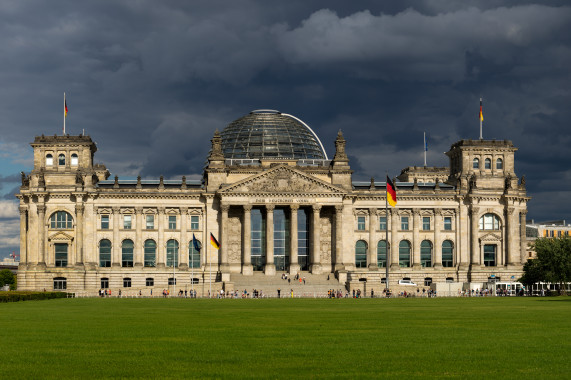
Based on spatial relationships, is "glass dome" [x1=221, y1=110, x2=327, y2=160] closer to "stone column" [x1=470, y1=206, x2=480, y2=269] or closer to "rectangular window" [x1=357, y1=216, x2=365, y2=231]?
"rectangular window" [x1=357, y1=216, x2=365, y2=231]

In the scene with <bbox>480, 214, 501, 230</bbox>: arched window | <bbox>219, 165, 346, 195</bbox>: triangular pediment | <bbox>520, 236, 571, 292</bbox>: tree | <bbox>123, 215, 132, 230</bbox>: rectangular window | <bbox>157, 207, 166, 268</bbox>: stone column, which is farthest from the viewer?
<bbox>480, 214, 501, 230</bbox>: arched window

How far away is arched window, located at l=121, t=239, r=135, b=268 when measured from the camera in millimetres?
133625

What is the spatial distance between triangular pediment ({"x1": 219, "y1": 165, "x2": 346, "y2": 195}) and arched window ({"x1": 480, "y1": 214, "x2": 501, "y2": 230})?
86.6 ft

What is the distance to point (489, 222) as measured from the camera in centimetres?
14012

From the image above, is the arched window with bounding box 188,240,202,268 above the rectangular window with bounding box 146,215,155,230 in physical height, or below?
below

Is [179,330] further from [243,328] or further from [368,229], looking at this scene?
[368,229]

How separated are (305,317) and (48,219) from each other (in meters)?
91.3

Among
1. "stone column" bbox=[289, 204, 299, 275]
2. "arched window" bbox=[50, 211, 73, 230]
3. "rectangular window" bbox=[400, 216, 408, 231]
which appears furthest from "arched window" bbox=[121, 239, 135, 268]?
"rectangular window" bbox=[400, 216, 408, 231]

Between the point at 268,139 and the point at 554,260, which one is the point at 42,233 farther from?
the point at 554,260

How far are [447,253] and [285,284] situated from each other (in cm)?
3384

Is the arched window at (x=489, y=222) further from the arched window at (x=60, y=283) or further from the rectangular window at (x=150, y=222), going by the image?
the arched window at (x=60, y=283)

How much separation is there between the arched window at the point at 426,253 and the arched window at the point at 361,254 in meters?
9.98

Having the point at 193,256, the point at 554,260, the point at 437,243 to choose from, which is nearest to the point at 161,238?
the point at 193,256

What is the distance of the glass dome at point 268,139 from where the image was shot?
146000 millimetres
